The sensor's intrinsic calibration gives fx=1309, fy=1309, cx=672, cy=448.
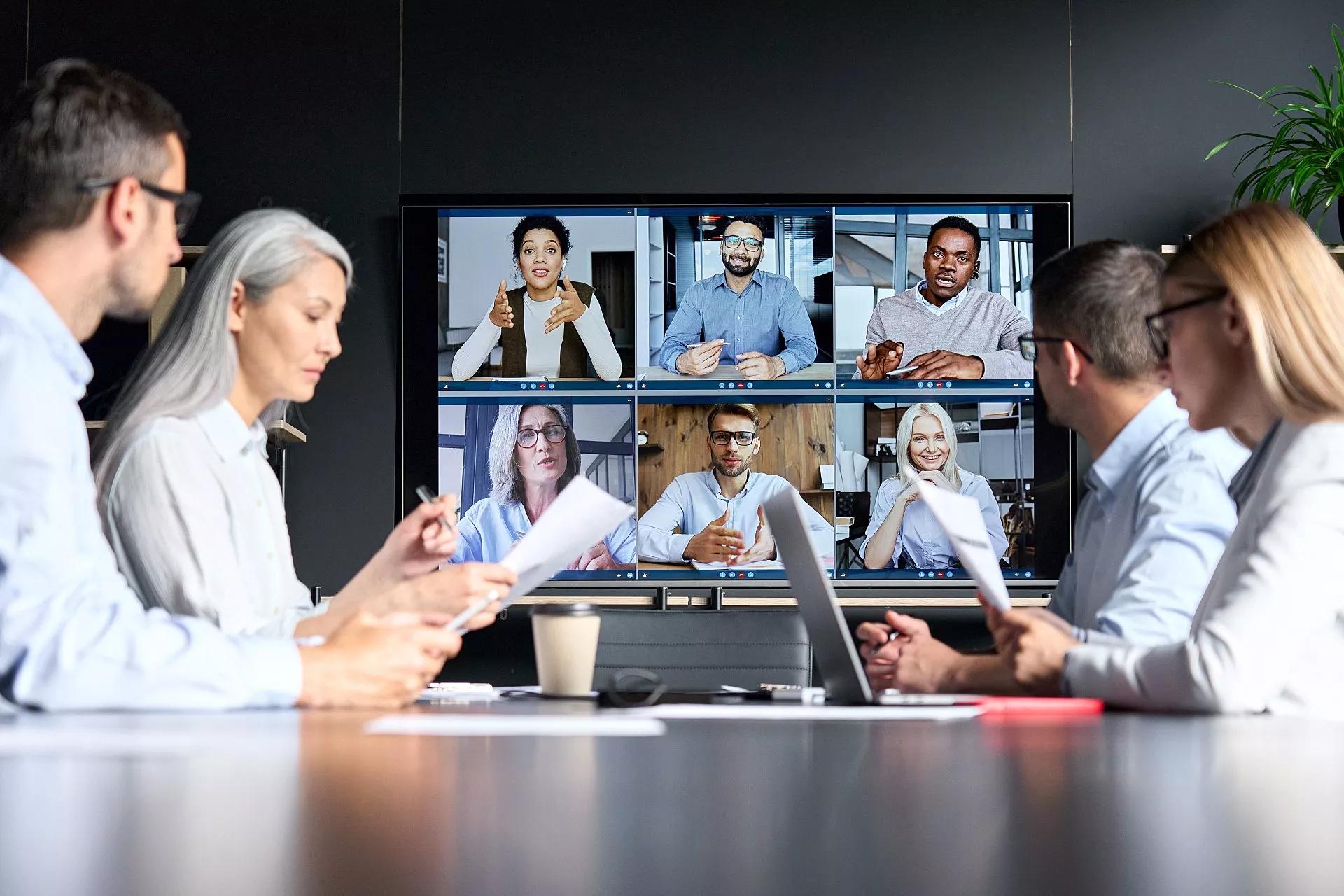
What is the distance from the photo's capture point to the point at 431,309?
427 cm

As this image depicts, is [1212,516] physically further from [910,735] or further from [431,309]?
[431,309]

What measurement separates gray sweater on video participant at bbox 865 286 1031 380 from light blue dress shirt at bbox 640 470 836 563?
Answer: 601mm

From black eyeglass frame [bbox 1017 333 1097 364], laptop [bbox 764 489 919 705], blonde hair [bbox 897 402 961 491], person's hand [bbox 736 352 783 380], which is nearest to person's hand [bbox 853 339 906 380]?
blonde hair [bbox 897 402 961 491]

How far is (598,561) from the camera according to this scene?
13.8ft

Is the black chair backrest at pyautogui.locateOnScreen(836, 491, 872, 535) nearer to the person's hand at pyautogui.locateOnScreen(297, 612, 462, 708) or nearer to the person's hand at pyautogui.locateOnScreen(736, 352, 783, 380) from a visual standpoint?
the person's hand at pyautogui.locateOnScreen(736, 352, 783, 380)

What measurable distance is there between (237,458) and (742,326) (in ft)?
7.78

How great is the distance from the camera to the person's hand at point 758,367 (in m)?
4.25

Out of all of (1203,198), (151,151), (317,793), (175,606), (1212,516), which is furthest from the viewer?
(1203,198)

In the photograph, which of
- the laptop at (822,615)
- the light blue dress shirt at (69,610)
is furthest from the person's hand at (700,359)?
the light blue dress shirt at (69,610)

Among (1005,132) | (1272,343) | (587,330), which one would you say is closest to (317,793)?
(1272,343)

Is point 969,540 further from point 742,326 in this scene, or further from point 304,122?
point 304,122

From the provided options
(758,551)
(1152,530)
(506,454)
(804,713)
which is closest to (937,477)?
(758,551)

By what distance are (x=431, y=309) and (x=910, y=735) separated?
3423 millimetres

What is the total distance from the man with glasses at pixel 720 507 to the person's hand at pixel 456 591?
2330 mm
